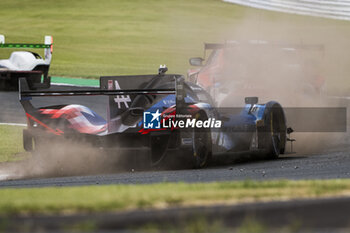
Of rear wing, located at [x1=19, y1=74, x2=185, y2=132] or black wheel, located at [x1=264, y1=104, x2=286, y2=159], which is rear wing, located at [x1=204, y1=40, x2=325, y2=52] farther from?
rear wing, located at [x1=19, y1=74, x2=185, y2=132]

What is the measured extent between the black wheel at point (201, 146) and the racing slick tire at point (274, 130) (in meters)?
1.23

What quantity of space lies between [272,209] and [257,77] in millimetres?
7308

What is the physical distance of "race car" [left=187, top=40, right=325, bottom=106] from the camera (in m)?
11.1

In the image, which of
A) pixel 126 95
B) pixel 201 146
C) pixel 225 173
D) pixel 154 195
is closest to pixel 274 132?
pixel 201 146

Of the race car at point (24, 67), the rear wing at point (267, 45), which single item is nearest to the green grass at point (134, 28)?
the race car at point (24, 67)

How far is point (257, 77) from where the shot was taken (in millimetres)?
11797

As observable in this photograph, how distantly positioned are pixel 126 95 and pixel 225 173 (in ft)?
5.59

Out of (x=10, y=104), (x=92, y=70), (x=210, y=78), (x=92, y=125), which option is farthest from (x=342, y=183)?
(x=92, y=70)

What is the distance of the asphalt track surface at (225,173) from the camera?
7.79 metres

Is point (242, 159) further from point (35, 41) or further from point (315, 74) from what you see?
point (35, 41)

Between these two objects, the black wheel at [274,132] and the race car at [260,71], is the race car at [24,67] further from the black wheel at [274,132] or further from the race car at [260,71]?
the black wheel at [274,132]

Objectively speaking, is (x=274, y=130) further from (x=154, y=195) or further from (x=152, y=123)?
(x=154, y=195)

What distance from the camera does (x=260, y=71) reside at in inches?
469

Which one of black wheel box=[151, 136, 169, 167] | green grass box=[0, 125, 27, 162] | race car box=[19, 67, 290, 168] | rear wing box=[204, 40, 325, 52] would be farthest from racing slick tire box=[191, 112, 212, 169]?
green grass box=[0, 125, 27, 162]
